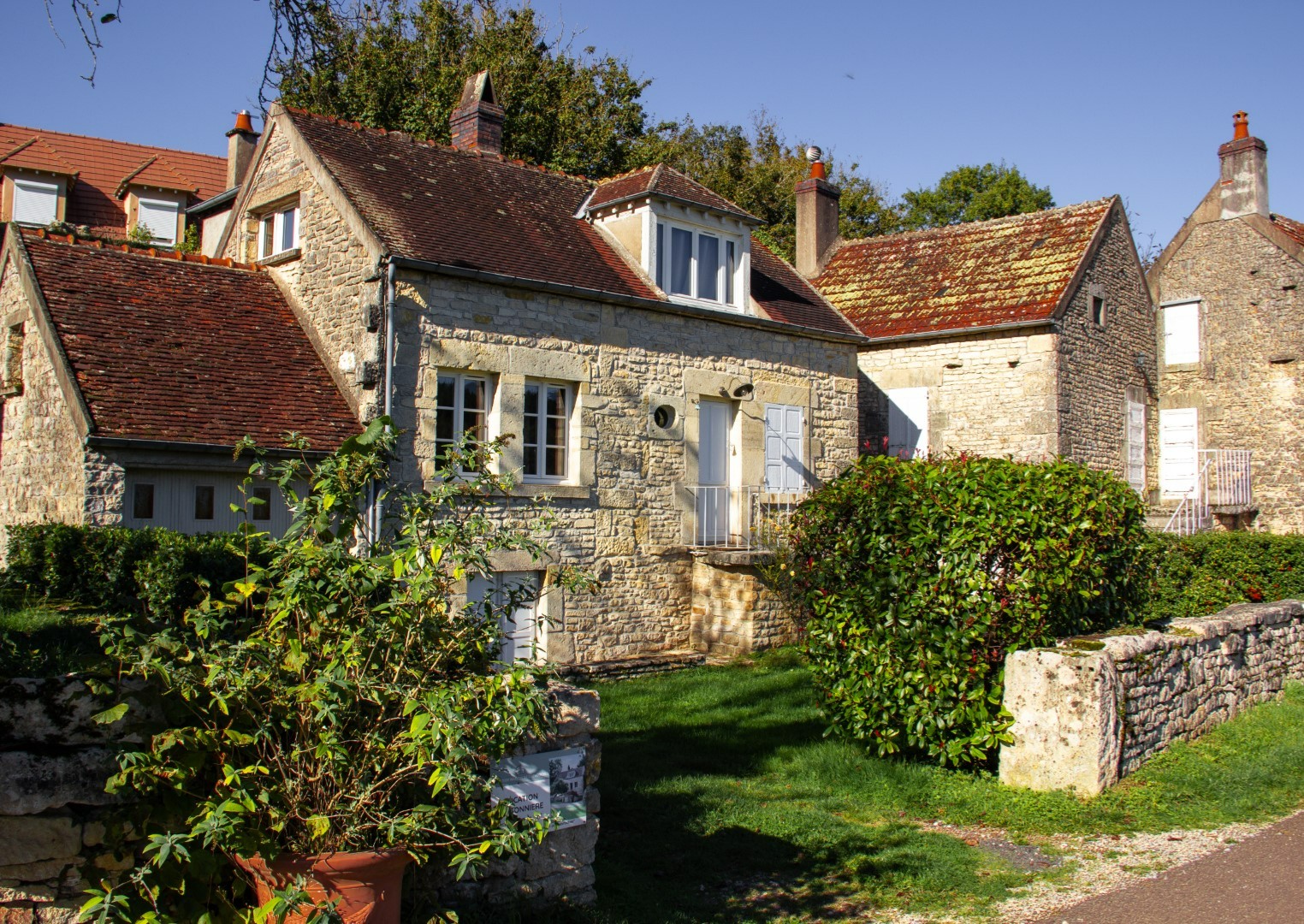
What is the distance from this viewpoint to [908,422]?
17.6m

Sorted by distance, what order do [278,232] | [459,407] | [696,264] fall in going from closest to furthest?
[459,407] → [278,232] → [696,264]

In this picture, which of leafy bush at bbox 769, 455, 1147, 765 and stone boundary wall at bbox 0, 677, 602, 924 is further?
leafy bush at bbox 769, 455, 1147, 765

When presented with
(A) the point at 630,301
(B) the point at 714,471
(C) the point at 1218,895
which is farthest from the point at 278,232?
(C) the point at 1218,895

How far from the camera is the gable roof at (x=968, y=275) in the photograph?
16906 millimetres

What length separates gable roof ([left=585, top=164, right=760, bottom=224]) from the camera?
14.0 m

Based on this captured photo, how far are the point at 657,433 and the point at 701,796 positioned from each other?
7.08 m

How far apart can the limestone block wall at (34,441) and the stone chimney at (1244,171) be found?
20384mm

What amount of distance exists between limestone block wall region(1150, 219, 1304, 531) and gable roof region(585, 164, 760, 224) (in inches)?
431

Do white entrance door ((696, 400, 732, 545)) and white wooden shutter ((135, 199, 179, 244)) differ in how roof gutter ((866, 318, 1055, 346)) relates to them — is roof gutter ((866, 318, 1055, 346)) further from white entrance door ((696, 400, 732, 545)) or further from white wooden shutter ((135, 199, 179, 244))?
white wooden shutter ((135, 199, 179, 244))

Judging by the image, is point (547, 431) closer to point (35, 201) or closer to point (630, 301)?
point (630, 301)

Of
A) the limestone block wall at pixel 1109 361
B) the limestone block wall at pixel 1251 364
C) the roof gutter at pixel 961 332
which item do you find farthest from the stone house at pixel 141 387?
the limestone block wall at pixel 1251 364

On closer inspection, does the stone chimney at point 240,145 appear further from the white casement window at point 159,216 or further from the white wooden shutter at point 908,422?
the white wooden shutter at point 908,422

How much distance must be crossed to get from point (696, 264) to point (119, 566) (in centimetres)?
830

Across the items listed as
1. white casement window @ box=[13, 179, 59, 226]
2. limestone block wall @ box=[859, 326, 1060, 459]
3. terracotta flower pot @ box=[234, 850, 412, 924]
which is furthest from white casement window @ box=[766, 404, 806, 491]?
white casement window @ box=[13, 179, 59, 226]
